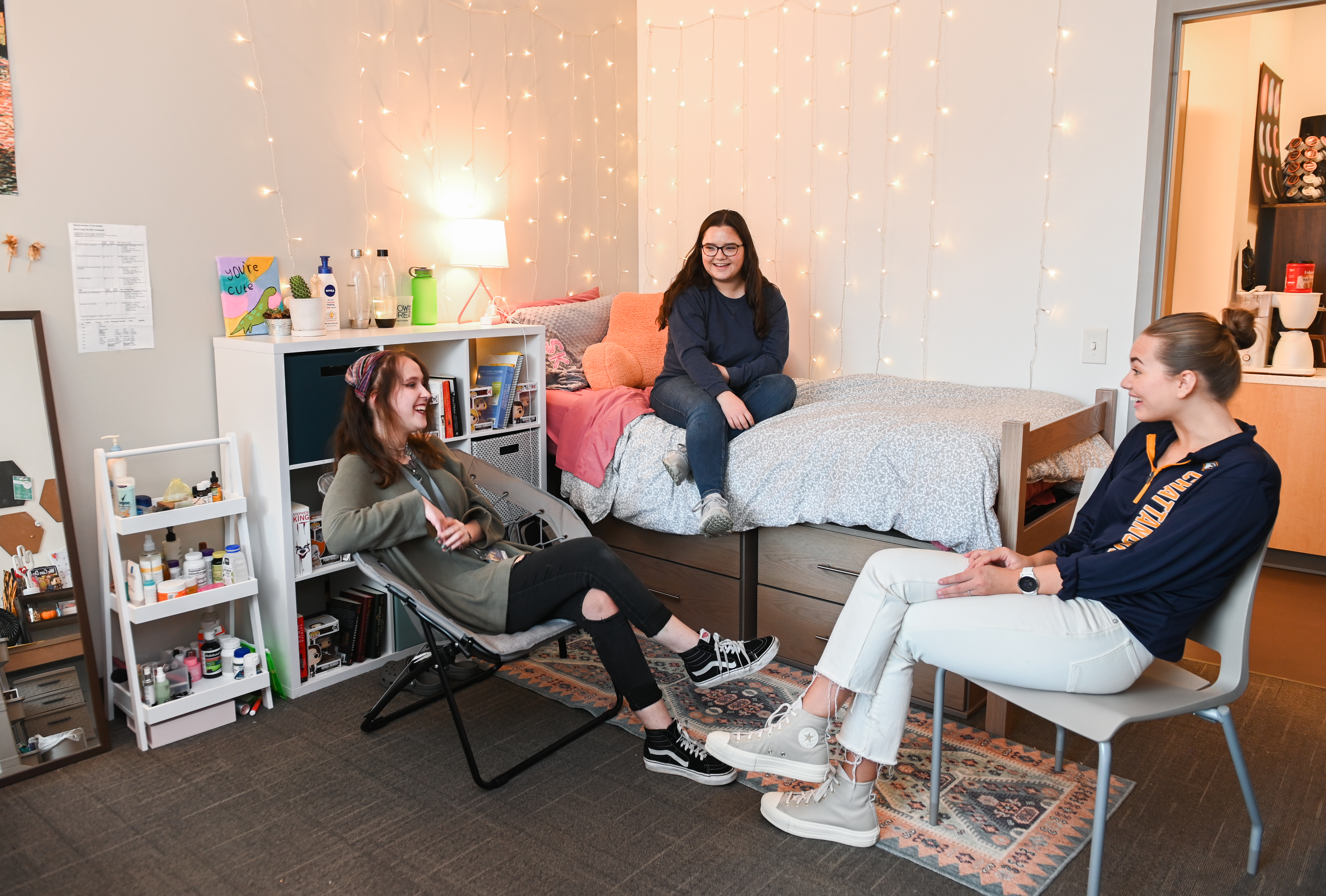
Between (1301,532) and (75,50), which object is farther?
(1301,532)

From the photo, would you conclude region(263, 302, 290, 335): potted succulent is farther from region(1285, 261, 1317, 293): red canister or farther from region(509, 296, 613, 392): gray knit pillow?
region(1285, 261, 1317, 293): red canister

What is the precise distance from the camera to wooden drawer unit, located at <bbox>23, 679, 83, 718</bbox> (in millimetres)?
2182

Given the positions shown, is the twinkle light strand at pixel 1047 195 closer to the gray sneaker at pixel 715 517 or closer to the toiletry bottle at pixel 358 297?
the gray sneaker at pixel 715 517

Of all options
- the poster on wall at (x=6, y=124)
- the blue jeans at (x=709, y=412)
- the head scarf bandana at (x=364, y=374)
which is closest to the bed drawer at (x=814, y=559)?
the blue jeans at (x=709, y=412)

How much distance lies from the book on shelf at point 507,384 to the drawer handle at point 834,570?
3.60ft

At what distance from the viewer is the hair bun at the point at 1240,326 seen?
1.73m

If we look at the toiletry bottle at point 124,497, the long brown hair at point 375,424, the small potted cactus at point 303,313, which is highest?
the small potted cactus at point 303,313

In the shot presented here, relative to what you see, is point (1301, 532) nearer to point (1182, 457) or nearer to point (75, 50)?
→ point (1182, 457)

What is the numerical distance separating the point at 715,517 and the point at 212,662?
1383 millimetres

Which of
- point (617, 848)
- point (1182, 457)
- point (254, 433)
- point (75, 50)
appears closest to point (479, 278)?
point (254, 433)

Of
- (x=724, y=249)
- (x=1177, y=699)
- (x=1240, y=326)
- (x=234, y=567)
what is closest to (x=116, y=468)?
(x=234, y=567)

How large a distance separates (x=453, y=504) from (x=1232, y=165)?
11.6 ft

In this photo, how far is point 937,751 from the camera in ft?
6.12

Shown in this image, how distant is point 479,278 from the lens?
3.40m
